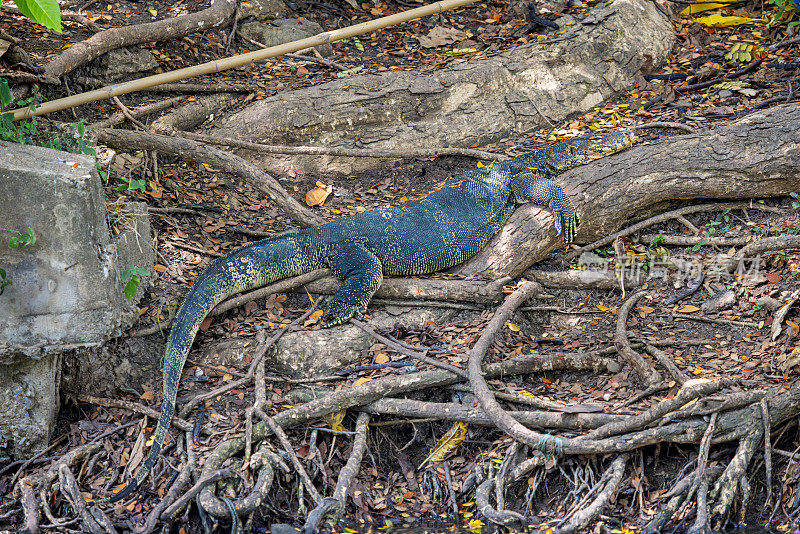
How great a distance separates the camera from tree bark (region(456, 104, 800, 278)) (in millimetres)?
6301

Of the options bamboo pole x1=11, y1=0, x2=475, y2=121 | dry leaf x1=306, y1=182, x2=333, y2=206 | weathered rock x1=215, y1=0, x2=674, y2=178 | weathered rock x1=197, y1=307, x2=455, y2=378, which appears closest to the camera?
weathered rock x1=197, y1=307, x2=455, y2=378

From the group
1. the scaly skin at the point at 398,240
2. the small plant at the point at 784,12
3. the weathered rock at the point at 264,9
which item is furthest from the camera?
the weathered rock at the point at 264,9

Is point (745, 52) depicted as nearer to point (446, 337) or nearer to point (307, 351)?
point (446, 337)

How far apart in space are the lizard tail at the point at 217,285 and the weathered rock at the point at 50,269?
1.70 ft

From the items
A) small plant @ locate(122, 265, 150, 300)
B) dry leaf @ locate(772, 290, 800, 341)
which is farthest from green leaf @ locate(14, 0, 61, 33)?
dry leaf @ locate(772, 290, 800, 341)

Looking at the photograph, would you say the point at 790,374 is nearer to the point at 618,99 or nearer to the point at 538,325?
the point at 538,325

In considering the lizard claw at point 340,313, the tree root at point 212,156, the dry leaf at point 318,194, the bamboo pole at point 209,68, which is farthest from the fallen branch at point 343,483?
the bamboo pole at point 209,68

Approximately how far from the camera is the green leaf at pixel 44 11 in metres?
3.38

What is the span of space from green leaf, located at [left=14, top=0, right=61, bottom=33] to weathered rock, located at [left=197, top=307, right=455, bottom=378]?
264 centimetres

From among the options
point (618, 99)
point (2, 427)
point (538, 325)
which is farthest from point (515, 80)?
point (2, 427)

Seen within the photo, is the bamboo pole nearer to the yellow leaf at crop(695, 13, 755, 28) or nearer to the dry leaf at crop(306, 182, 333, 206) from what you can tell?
the dry leaf at crop(306, 182, 333, 206)

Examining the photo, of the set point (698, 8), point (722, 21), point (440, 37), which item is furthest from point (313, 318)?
point (698, 8)

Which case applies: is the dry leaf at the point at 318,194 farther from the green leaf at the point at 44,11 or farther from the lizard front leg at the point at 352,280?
the green leaf at the point at 44,11

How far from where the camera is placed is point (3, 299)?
4289 millimetres
